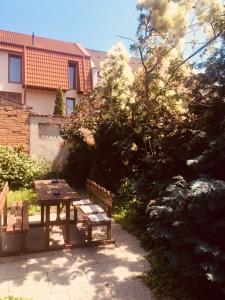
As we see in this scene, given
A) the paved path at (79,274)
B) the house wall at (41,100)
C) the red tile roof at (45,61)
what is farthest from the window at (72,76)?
the paved path at (79,274)

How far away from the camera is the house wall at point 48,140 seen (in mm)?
12781

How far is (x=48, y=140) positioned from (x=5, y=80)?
10.3m

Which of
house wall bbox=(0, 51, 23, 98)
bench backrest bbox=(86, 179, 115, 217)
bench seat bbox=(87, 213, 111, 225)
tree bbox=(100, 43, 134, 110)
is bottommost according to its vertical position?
bench seat bbox=(87, 213, 111, 225)

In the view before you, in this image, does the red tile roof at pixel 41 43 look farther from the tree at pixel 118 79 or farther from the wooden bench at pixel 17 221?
the wooden bench at pixel 17 221

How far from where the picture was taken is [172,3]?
22.6 feet

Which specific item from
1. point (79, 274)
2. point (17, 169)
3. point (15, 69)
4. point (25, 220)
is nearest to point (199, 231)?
point (79, 274)

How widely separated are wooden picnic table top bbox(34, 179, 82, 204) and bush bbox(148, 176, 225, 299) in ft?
6.96

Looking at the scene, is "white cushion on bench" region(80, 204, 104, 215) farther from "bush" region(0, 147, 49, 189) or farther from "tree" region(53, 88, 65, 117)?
"tree" region(53, 88, 65, 117)

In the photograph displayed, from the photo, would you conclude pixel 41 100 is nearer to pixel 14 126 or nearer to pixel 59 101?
pixel 59 101

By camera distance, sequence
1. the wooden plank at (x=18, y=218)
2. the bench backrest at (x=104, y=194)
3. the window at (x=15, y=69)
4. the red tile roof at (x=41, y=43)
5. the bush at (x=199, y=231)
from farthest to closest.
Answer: the red tile roof at (x=41, y=43)
the window at (x=15, y=69)
the bench backrest at (x=104, y=194)
the wooden plank at (x=18, y=218)
the bush at (x=199, y=231)

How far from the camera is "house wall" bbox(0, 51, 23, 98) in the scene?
2078 cm

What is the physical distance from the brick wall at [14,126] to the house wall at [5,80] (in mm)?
9320

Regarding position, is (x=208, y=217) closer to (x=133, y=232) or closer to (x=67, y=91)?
(x=133, y=232)

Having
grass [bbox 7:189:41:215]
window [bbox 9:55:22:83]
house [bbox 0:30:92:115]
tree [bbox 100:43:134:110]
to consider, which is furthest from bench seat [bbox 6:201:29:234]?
window [bbox 9:55:22:83]
